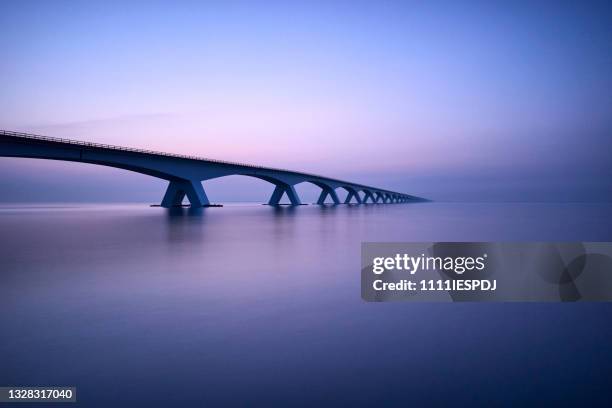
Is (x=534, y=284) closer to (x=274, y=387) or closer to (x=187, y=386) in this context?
(x=274, y=387)

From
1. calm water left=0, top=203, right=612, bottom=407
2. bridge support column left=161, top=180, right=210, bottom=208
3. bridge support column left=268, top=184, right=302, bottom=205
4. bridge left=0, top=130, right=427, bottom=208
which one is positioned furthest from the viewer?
bridge support column left=268, top=184, right=302, bottom=205

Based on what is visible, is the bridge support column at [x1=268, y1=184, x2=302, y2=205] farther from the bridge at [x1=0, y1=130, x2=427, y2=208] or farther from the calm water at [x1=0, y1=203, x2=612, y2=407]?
the calm water at [x1=0, y1=203, x2=612, y2=407]

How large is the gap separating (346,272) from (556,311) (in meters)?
4.20

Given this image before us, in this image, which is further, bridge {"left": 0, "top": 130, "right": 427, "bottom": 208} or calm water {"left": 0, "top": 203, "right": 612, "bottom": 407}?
bridge {"left": 0, "top": 130, "right": 427, "bottom": 208}

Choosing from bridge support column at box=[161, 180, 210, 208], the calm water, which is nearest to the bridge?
bridge support column at box=[161, 180, 210, 208]

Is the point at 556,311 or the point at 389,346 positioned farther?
Answer: the point at 556,311

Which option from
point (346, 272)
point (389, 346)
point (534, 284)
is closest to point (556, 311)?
point (534, 284)

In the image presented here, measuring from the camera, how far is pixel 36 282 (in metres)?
7.18

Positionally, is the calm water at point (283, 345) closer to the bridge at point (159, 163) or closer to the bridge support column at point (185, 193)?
the bridge at point (159, 163)

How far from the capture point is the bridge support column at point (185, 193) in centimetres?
5366

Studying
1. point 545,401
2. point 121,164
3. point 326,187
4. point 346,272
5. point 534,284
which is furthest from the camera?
point 326,187

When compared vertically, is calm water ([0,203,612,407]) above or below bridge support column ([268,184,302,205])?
below

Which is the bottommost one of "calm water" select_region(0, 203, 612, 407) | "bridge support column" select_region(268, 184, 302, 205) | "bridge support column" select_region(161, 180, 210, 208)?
"calm water" select_region(0, 203, 612, 407)

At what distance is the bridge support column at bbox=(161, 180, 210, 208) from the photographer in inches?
2112
